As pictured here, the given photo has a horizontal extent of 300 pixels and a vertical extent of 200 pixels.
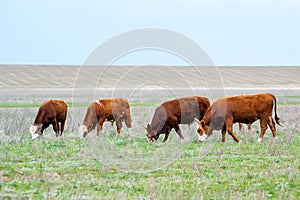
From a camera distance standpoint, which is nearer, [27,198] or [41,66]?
[27,198]

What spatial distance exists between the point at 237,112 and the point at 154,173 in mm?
7200

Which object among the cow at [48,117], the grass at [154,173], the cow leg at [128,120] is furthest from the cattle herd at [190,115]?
the grass at [154,173]

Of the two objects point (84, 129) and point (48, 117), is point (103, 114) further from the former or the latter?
point (48, 117)

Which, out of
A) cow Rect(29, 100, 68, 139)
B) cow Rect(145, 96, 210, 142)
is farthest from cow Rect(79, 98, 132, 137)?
cow Rect(145, 96, 210, 142)

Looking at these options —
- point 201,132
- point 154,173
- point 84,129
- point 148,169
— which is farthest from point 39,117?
point 154,173

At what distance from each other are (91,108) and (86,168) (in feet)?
27.1

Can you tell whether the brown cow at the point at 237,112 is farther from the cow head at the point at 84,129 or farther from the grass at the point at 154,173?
the cow head at the point at 84,129

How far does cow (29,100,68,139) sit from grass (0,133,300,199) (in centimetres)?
218

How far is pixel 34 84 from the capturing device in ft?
282

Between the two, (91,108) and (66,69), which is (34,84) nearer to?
(66,69)

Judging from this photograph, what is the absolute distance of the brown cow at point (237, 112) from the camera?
18.4 m

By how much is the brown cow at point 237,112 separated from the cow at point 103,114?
403 centimetres

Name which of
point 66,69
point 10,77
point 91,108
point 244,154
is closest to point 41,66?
point 66,69

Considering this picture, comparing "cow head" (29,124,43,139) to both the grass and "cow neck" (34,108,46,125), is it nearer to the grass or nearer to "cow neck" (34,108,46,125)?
"cow neck" (34,108,46,125)
